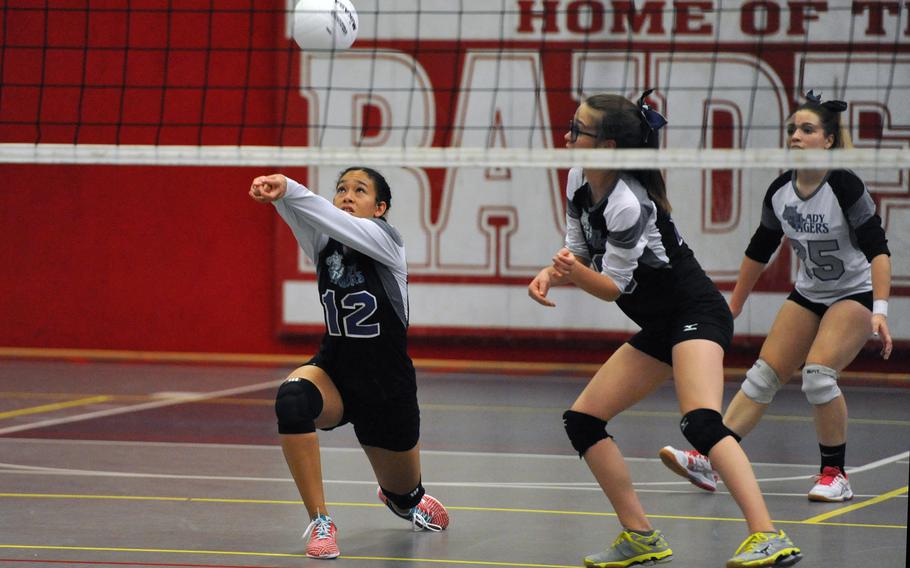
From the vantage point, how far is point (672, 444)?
795 cm

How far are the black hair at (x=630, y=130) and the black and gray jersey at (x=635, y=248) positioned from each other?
55 mm

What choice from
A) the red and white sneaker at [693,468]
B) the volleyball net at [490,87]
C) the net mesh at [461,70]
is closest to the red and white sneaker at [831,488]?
the red and white sneaker at [693,468]

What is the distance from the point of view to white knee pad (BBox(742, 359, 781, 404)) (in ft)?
20.8

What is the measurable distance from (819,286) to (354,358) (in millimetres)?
2409

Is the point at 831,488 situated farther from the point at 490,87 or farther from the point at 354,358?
the point at 490,87

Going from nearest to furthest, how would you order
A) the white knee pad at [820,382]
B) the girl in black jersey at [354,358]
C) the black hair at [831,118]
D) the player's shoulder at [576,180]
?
the player's shoulder at [576,180] → the girl in black jersey at [354,358] → the black hair at [831,118] → the white knee pad at [820,382]

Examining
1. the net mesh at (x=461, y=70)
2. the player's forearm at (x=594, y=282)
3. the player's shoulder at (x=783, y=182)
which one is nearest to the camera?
the player's forearm at (x=594, y=282)

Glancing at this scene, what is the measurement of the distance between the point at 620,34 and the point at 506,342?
9.50 feet

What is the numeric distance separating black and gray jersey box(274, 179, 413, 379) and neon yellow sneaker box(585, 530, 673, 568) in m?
1.08

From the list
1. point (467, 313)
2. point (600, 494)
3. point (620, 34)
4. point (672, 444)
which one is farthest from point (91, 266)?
point (600, 494)

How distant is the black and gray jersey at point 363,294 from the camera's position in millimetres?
5156

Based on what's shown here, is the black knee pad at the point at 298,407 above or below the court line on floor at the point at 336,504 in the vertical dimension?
above

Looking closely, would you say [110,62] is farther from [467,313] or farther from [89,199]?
[467,313]

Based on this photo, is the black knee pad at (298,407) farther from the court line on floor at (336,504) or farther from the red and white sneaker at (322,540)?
the court line on floor at (336,504)
